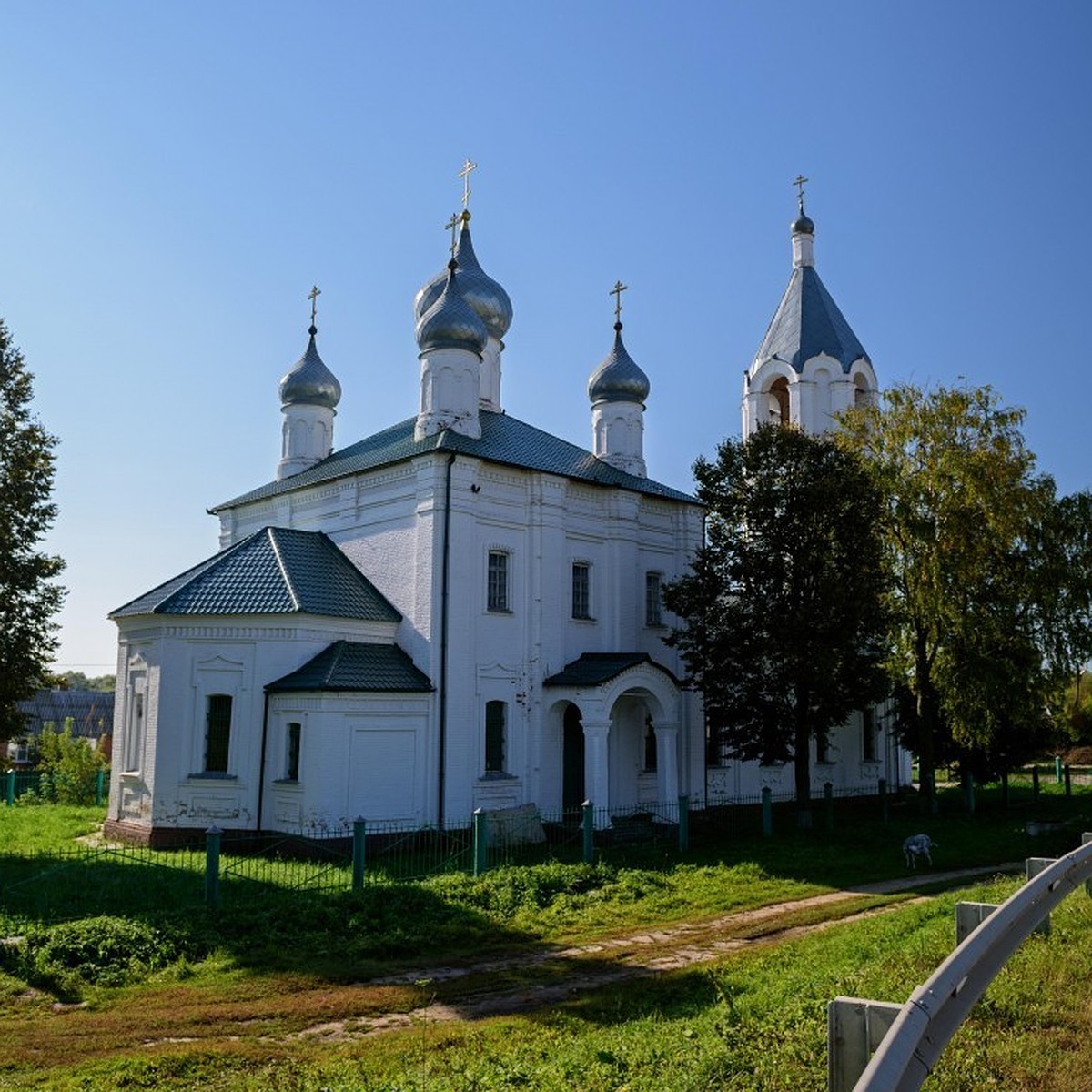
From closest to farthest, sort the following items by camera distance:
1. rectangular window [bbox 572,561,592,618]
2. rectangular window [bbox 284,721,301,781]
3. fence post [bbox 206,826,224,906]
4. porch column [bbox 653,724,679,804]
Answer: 1. fence post [bbox 206,826,224,906]
2. rectangular window [bbox 284,721,301,781]
3. porch column [bbox 653,724,679,804]
4. rectangular window [bbox 572,561,592,618]

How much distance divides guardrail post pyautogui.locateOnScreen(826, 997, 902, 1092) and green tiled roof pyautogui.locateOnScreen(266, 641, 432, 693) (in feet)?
50.9

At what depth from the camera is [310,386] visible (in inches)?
1081

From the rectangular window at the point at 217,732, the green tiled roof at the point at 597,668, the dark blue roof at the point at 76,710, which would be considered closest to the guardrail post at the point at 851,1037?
the green tiled roof at the point at 597,668

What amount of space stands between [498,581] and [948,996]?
60.4 feet

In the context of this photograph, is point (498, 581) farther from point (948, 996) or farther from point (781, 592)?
point (948, 996)

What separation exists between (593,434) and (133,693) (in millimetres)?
12976

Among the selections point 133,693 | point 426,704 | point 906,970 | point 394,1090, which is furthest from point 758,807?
point 394,1090

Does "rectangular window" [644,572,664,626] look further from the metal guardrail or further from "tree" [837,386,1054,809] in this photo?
the metal guardrail

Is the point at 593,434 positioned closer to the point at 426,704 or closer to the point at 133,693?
the point at 426,704

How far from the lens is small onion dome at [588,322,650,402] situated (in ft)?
88.5

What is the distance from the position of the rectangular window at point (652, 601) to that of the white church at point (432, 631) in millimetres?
71

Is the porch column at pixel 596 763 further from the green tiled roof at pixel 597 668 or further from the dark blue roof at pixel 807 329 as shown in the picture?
the dark blue roof at pixel 807 329

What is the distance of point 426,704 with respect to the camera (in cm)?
2034

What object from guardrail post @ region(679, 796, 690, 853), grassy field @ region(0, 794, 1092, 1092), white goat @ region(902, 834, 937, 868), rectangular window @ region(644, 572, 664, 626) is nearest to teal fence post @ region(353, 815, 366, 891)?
grassy field @ region(0, 794, 1092, 1092)
